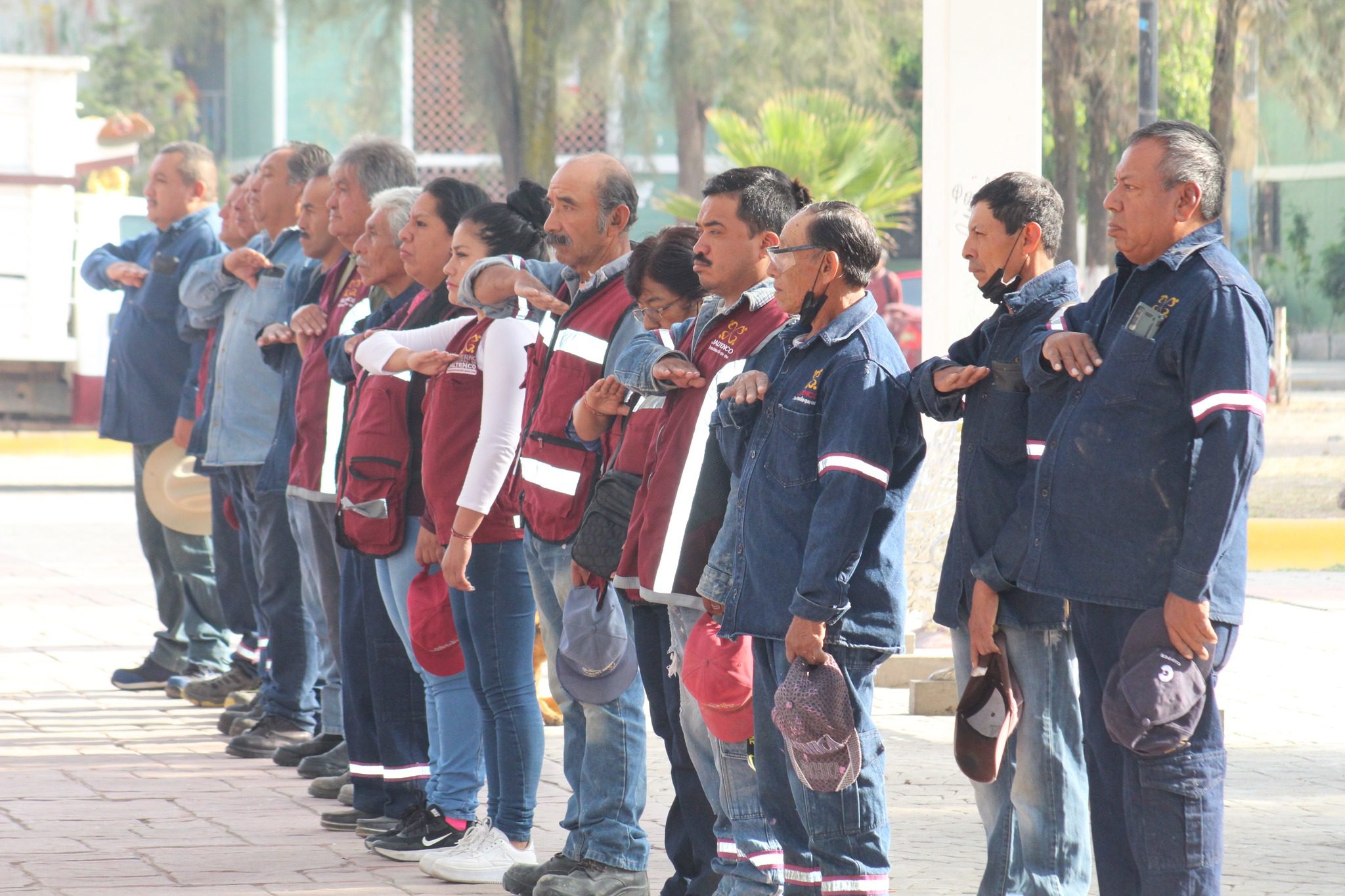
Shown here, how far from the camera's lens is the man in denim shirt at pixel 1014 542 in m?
4.10

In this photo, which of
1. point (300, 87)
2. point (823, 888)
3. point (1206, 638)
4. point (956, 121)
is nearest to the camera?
point (1206, 638)

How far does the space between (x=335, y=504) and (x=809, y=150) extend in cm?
1336

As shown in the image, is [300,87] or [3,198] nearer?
[3,198]

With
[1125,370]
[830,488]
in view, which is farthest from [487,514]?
[1125,370]

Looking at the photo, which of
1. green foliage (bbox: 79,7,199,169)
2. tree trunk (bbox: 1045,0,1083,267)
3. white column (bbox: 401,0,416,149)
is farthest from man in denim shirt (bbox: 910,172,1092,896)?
green foliage (bbox: 79,7,199,169)

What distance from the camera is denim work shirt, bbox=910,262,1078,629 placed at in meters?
4.06

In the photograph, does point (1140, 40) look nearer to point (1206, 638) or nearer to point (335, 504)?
point (335, 504)

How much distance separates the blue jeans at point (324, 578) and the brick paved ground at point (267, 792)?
1.14 ft

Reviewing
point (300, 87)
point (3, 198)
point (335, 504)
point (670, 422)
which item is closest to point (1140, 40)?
point (335, 504)

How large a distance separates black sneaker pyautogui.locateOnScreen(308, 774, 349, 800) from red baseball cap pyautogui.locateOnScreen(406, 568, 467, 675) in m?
1.03

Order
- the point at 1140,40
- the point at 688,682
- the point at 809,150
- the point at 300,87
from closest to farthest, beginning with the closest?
the point at 688,682
the point at 1140,40
the point at 809,150
the point at 300,87

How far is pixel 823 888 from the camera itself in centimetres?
402

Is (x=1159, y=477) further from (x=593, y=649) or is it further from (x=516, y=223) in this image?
(x=516, y=223)

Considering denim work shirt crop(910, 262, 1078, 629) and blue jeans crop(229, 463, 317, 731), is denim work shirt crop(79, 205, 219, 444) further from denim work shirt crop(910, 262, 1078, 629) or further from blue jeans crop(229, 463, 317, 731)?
denim work shirt crop(910, 262, 1078, 629)
